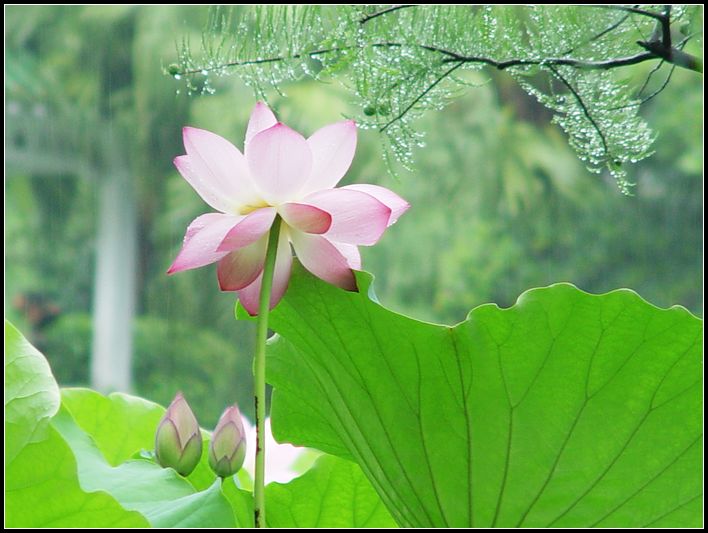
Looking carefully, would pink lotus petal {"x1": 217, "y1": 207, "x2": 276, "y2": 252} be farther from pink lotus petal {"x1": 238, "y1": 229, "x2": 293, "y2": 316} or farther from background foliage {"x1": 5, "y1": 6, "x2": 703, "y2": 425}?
background foliage {"x1": 5, "y1": 6, "x2": 703, "y2": 425}

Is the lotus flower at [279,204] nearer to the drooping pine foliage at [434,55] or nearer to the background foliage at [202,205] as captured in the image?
the drooping pine foliage at [434,55]

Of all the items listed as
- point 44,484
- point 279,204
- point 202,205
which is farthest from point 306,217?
point 202,205

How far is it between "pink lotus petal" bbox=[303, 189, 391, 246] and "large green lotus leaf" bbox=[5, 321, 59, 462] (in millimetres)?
103

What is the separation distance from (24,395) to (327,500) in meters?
0.15

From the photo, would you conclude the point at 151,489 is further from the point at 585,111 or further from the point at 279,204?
the point at 585,111

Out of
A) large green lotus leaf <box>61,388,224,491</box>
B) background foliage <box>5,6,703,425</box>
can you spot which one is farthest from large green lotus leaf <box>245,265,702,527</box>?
background foliage <box>5,6,703,425</box>

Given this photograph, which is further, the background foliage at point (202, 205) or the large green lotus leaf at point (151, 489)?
the background foliage at point (202, 205)

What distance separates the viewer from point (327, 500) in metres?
0.38

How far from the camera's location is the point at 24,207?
6.66 m

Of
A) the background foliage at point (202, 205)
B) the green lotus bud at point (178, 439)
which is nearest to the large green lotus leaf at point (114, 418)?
the green lotus bud at point (178, 439)

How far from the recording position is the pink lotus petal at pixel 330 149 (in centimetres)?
29

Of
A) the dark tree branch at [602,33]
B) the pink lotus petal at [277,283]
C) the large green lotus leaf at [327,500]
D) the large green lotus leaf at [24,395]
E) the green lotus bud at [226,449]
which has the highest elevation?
the dark tree branch at [602,33]

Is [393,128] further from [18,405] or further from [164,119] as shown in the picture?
[164,119]

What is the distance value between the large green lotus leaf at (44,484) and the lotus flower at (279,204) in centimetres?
6
